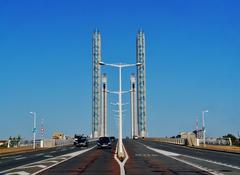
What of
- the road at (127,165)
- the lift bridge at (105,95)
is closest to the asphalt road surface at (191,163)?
the road at (127,165)

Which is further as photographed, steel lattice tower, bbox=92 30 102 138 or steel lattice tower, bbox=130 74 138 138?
steel lattice tower, bbox=130 74 138 138

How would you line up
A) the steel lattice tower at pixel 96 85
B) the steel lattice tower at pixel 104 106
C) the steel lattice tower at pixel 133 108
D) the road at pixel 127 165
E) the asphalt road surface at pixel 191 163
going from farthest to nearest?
the steel lattice tower at pixel 104 106
the steel lattice tower at pixel 133 108
the steel lattice tower at pixel 96 85
the asphalt road surface at pixel 191 163
the road at pixel 127 165

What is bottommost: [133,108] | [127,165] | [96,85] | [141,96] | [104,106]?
[127,165]

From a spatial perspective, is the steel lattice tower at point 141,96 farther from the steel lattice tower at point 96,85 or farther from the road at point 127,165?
the road at point 127,165

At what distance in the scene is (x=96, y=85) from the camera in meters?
177

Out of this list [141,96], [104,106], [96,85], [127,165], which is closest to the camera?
[127,165]

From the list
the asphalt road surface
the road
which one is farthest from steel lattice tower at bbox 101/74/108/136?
the road

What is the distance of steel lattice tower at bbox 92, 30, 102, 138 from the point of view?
171m

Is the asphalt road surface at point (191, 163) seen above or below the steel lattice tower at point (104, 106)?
below

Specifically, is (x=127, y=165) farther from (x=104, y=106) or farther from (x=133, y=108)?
(x=104, y=106)

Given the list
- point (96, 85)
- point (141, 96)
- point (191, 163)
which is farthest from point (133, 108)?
point (191, 163)

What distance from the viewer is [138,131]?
593ft

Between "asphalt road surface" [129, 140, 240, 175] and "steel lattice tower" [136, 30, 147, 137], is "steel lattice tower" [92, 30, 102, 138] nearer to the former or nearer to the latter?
"steel lattice tower" [136, 30, 147, 137]

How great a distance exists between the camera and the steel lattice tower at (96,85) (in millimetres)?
171250
